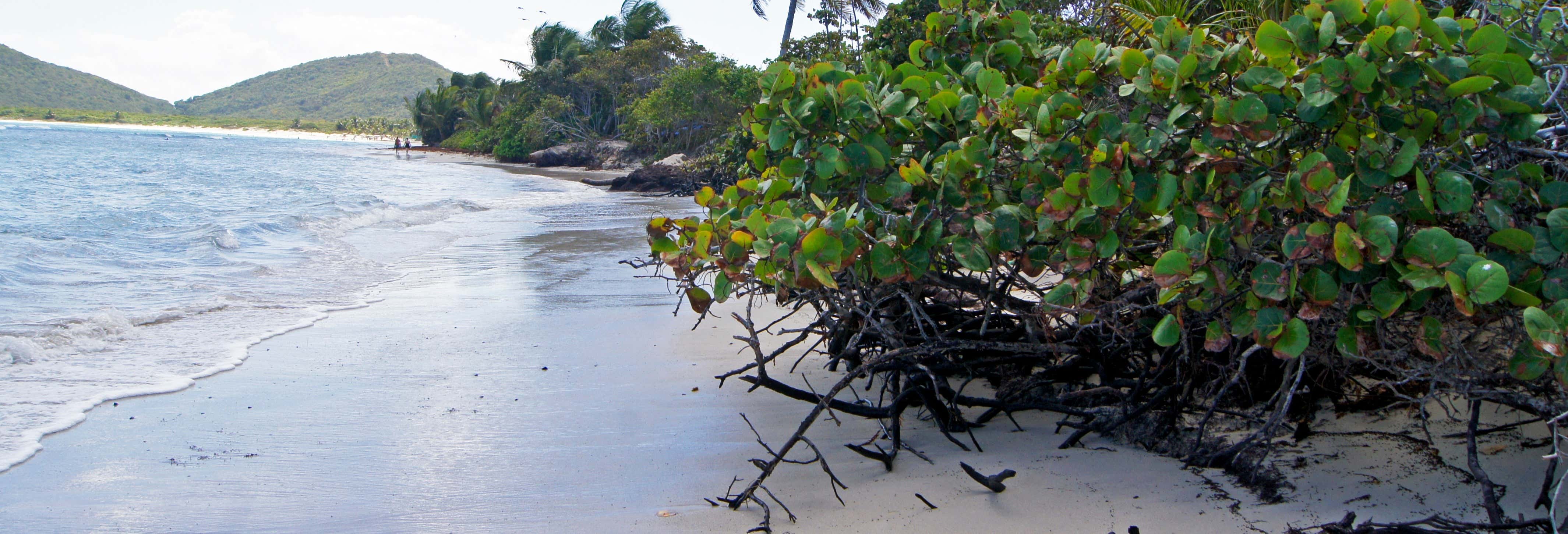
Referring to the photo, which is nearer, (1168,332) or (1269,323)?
(1269,323)

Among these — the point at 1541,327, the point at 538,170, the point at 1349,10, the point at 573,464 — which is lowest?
the point at 538,170

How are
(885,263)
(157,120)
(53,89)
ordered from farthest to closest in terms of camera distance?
(53,89), (157,120), (885,263)

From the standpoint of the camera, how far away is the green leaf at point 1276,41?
201 cm

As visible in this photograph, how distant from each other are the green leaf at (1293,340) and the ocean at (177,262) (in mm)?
4385

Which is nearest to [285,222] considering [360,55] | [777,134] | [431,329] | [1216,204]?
[431,329]

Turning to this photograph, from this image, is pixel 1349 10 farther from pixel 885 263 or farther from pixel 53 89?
pixel 53 89

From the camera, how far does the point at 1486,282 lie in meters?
1.66

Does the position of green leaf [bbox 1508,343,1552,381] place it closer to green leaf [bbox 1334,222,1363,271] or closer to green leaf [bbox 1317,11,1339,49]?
green leaf [bbox 1334,222,1363,271]

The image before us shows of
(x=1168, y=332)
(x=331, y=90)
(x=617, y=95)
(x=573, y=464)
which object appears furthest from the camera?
(x=331, y=90)

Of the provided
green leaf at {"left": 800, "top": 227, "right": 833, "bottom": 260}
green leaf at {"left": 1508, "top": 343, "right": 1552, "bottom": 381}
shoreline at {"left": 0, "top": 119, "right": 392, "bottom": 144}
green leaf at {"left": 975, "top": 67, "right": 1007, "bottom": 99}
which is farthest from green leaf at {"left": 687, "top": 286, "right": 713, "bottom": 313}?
shoreline at {"left": 0, "top": 119, "right": 392, "bottom": 144}

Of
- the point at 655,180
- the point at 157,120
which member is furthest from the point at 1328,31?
the point at 157,120

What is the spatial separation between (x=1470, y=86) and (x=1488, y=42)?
17 cm

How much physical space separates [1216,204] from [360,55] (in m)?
203

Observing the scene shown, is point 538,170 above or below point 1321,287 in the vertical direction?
below
